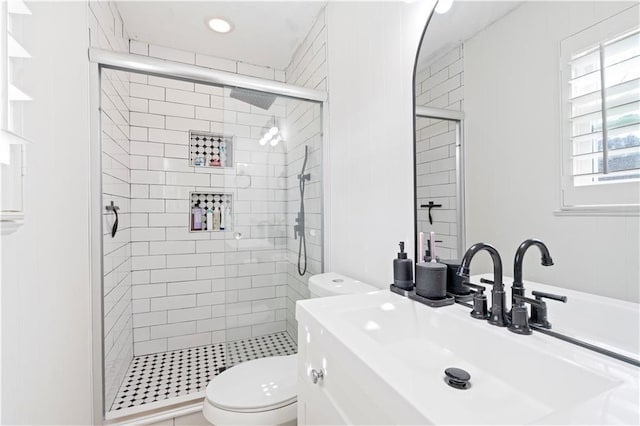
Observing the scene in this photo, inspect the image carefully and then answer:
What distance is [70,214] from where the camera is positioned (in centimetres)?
124

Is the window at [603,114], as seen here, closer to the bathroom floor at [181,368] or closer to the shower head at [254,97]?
the shower head at [254,97]

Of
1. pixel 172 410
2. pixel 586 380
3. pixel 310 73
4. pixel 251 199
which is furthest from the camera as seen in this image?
pixel 310 73

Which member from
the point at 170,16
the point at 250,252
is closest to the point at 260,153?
the point at 250,252

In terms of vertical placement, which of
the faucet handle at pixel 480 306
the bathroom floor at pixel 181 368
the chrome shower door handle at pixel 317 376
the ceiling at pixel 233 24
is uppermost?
the ceiling at pixel 233 24

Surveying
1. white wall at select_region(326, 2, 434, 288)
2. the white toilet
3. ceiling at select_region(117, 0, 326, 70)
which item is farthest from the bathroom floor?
ceiling at select_region(117, 0, 326, 70)

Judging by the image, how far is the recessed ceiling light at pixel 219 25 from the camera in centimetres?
205

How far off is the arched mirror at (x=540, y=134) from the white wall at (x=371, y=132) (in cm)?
15

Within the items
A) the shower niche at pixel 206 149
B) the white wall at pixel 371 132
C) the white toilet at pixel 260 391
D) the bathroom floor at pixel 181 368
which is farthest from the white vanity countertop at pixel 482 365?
the shower niche at pixel 206 149


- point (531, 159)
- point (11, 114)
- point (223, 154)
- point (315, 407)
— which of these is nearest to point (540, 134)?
point (531, 159)

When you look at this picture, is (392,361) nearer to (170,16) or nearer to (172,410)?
(172,410)

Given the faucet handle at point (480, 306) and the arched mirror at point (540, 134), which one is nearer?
the arched mirror at point (540, 134)

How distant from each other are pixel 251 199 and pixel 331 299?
1064mm

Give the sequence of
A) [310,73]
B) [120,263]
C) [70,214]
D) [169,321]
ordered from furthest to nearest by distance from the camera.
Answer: [169,321], [310,73], [120,263], [70,214]

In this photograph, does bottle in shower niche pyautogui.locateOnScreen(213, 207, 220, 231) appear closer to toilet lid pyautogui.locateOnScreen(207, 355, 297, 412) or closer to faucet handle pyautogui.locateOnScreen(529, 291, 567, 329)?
toilet lid pyautogui.locateOnScreen(207, 355, 297, 412)
